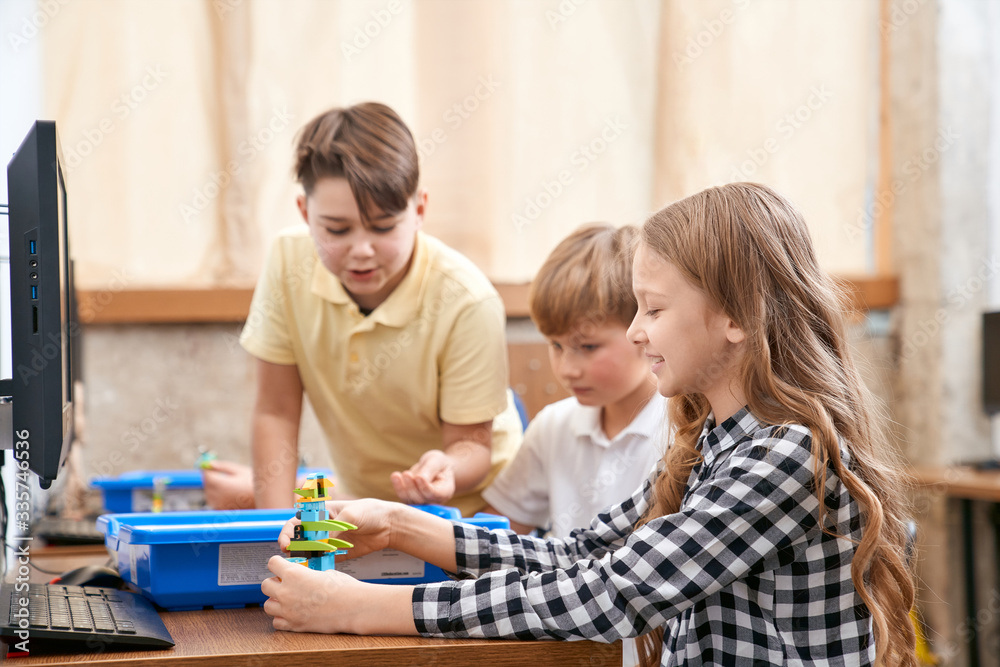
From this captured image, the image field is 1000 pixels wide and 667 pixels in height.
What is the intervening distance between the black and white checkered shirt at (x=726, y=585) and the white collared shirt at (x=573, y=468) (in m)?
0.54

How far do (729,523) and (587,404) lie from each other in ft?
A: 2.15

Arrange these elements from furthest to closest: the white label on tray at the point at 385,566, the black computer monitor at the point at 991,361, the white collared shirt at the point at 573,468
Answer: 1. the black computer monitor at the point at 991,361
2. the white collared shirt at the point at 573,468
3. the white label on tray at the point at 385,566

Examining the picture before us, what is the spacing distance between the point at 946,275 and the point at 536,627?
2687mm

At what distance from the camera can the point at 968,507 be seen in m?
2.84

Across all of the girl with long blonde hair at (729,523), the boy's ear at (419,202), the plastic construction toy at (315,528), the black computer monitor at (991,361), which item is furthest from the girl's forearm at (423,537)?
the black computer monitor at (991,361)

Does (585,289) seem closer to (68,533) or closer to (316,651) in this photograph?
(316,651)

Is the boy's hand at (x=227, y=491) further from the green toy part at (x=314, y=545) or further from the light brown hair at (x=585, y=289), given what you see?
the green toy part at (x=314, y=545)

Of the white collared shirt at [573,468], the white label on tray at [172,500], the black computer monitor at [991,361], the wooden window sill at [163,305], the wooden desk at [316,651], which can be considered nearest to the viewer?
the wooden desk at [316,651]

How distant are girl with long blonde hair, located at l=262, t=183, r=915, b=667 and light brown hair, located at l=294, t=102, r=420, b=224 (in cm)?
51

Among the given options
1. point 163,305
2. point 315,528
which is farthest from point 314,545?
point 163,305

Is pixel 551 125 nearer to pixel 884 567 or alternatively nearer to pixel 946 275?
pixel 946 275

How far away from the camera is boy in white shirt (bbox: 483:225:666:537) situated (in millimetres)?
1478

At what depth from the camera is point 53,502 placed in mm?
2109

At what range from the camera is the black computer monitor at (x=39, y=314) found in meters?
0.88
